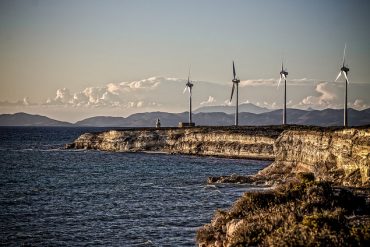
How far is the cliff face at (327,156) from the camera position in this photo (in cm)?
6694

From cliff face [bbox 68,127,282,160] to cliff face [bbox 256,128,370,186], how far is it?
33.8m

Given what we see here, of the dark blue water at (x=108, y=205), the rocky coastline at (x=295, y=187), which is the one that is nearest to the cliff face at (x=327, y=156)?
the rocky coastline at (x=295, y=187)

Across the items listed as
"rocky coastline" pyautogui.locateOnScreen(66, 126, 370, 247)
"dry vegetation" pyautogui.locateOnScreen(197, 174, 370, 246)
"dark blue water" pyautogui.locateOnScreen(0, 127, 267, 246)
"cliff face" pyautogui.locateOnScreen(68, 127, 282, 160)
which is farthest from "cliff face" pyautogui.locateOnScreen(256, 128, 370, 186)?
"cliff face" pyautogui.locateOnScreen(68, 127, 282, 160)

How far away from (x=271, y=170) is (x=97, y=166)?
38.5 metres

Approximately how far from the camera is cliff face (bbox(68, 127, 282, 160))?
145 meters

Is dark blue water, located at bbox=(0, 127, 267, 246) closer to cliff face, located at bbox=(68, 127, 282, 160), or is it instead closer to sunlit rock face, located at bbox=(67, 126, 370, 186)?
sunlit rock face, located at bbox=(67, 126, 370, 186)

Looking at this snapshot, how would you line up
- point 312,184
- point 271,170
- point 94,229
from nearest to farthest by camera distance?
1. point 312,184
2. point 94,229
3. point 271,170

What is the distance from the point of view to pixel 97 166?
4358 inches

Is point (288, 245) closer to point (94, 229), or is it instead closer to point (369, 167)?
point (94, 229)

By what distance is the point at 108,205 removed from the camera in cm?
5738

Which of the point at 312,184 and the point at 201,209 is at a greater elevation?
the point at 312,184

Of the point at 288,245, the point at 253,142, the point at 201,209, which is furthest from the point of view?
the point at 253,142

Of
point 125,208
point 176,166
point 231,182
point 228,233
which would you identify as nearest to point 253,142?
point 176,166

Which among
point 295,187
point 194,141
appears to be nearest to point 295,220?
point 295,187
